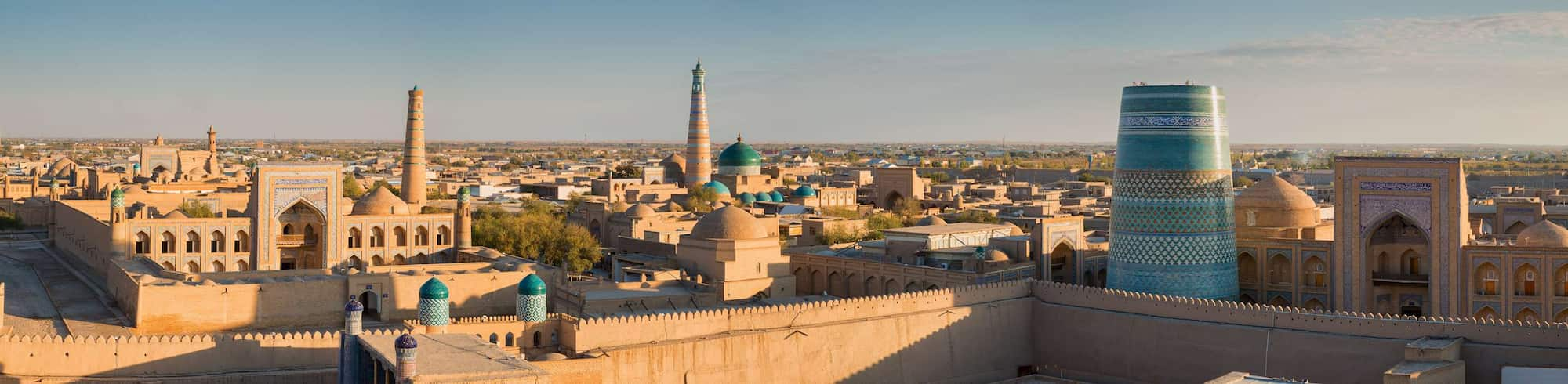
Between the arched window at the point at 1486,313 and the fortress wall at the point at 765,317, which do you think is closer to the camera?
the fortress wall at the point at 765,317

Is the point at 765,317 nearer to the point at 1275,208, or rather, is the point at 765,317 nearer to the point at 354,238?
the point at 1275,208

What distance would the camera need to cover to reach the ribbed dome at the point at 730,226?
2353 cm

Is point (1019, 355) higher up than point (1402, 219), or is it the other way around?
point (1402, 219)

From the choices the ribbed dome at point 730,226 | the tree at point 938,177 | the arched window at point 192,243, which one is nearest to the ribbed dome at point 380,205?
the arched window at point 192,243

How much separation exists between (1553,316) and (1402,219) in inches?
99.0

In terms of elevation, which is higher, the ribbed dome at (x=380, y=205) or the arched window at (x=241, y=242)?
the ribbed dome at (x=380, y=205)

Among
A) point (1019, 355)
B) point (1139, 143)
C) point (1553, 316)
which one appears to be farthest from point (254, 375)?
point (1553, 316)

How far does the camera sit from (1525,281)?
2138 centimetres

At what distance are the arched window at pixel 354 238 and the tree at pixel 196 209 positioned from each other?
15.9 feet

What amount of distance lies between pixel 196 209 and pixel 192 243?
660cm

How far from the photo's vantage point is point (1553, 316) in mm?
21047

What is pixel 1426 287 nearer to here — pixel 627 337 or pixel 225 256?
pixel 627 337

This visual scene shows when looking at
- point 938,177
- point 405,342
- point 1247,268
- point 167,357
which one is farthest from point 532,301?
point 938,177

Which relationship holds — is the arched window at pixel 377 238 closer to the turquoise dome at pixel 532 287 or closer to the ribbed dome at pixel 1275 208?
the turquoise dome at pixel 532 287
